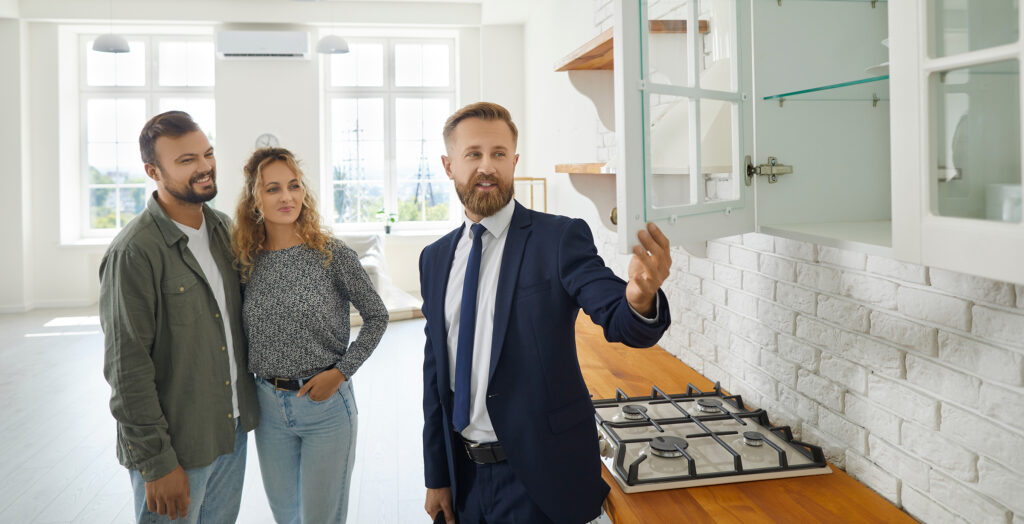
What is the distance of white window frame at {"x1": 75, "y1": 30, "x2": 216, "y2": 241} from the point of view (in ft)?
26.0

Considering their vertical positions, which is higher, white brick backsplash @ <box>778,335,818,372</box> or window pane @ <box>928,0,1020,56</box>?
window pane @ <box>928,0,1020,56</box>

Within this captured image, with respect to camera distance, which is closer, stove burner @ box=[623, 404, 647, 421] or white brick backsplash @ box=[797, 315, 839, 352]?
white brick backsplash @ box=[797, 315, 839, 352]

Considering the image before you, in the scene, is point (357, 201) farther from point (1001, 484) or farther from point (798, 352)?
point (1001, 484)

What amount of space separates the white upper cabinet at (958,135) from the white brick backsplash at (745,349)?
0.90 metres

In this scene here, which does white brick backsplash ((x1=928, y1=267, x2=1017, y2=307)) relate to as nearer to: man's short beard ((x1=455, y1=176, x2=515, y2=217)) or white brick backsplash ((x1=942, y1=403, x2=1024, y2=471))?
white brick backsplash ((x1=942, y1=403, x2=1024, y2=471))

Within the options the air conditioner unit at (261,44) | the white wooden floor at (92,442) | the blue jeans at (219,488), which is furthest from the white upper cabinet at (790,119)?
the air conditioner unit at (261,44)

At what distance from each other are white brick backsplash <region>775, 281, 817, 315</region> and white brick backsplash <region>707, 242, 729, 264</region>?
300 millimetres

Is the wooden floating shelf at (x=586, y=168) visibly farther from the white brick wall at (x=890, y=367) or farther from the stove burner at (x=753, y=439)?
the stove burner at (x=753, y=439)

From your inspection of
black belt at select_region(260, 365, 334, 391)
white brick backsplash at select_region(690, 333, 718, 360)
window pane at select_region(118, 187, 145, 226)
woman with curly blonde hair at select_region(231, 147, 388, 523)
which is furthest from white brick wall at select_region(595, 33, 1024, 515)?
window pane at select_region(118, 187, 145, 226)

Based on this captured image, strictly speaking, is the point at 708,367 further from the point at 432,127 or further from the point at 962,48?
the point at 432,127

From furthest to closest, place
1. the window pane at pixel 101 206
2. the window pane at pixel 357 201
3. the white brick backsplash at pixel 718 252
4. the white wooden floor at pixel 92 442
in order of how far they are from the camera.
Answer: the window pane at pixel 357 201, the window pane at pixel 101 206, the white wooden floor at pixel 92 442, the white brick backsplash at pixel 718 252

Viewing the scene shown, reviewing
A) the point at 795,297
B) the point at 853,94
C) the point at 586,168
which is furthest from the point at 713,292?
the point at 853,94

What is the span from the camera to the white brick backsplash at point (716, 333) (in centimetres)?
199

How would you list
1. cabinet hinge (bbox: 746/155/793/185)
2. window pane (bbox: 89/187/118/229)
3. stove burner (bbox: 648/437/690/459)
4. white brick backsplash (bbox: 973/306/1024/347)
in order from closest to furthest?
white brick backsplash (bbox: 973/306/1024/347), cabinet hinge (bbox: 746/155/793/185), stove burner (bbox: 648/437/690/459), window pane (bbox: 89/187/118/229)
